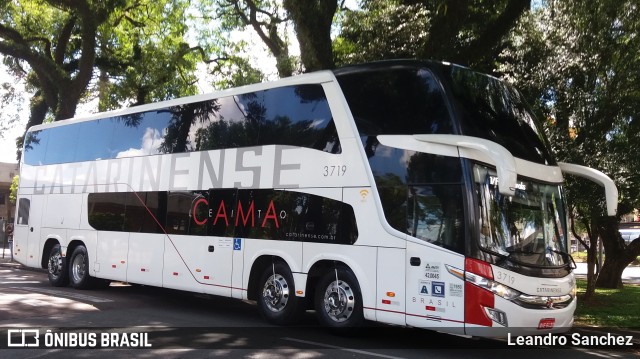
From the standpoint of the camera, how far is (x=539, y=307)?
7863 mm

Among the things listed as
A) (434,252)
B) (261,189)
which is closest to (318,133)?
(261,189)

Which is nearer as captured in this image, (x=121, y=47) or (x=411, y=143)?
(x=411, y=143)

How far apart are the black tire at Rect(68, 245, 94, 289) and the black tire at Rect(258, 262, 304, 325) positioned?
6048 mm

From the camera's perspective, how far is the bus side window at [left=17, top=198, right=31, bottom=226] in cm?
1683

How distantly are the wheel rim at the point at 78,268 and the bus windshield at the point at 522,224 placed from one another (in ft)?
34.7

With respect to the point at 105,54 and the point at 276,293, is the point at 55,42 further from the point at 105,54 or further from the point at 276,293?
the point at 276,293

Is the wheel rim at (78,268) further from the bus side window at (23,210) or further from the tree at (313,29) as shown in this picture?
the tree at (313,29)

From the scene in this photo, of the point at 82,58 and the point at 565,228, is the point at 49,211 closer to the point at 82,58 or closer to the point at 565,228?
the point at 82,58

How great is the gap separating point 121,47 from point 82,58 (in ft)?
18.7

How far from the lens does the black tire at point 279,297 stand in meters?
10.0

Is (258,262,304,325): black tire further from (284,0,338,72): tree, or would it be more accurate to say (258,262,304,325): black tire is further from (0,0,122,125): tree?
(0,0,122,125): tree

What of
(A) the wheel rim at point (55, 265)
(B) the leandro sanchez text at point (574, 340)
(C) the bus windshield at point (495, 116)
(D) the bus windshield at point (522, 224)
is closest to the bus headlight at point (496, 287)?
→ (D) the bus windshield at point (522, 224)

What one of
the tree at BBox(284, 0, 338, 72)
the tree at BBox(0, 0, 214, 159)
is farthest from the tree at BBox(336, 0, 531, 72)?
the tree at BBox(0, 0, 214, 159)

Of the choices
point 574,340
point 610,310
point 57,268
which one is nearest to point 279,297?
point 574,340
